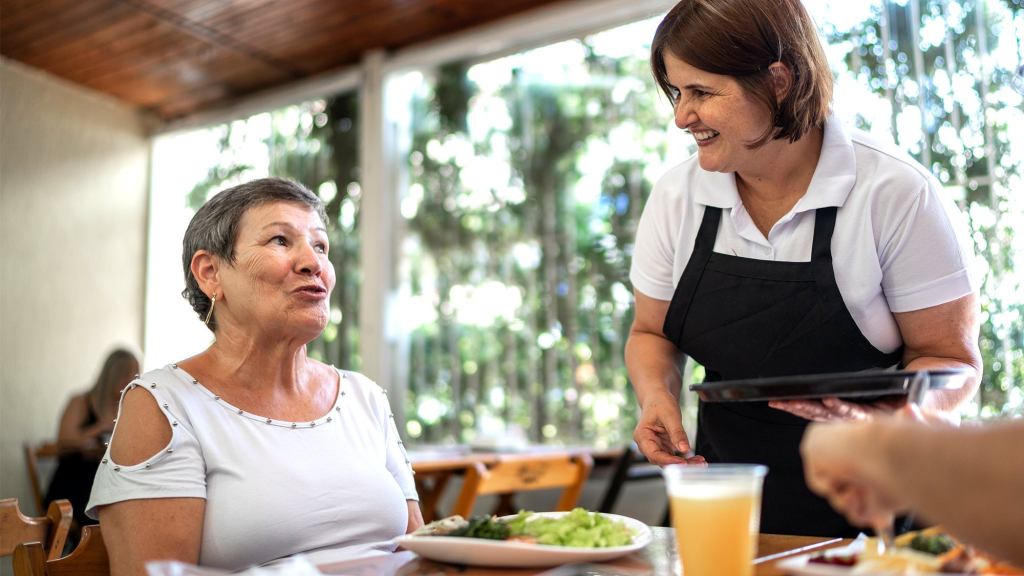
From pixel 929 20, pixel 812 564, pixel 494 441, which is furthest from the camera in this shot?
pixel 494 441

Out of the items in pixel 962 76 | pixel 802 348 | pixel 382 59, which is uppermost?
pixel 382 59

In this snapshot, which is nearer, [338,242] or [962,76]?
[962,76]

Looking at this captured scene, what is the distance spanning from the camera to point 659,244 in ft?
6.51

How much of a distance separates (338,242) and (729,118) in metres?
4.60

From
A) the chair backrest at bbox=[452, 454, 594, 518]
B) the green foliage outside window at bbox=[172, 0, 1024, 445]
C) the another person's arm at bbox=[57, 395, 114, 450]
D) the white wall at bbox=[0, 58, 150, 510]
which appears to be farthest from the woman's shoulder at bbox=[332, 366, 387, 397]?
the white wall at bbox=[0, 58, 150, 510]

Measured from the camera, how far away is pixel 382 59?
5.95 metres

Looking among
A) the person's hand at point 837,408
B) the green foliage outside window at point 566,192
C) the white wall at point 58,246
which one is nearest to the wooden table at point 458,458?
the green foliage outside window at point 566,192

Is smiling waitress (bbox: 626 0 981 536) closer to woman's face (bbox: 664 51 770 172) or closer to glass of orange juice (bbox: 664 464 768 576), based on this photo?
woman's face (bbox: 664 51 770 172)

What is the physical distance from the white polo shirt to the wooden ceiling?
144 inches

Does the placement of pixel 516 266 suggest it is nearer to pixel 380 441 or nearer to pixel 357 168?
pixel 357 168

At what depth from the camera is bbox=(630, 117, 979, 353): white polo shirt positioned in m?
1.68

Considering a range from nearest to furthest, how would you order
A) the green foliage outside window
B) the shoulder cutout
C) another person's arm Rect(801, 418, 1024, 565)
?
1. another person's arm Rect(801, 418, 1024, 565)
2. the shoulder cutout
3. the green foliage outside window

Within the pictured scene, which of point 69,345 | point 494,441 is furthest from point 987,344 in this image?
point 69,345

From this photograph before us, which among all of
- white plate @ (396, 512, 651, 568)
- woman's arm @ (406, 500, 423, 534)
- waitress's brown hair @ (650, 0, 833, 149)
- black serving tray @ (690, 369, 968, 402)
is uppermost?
waitress's brown hair @ (650, 0, 833, 149)
